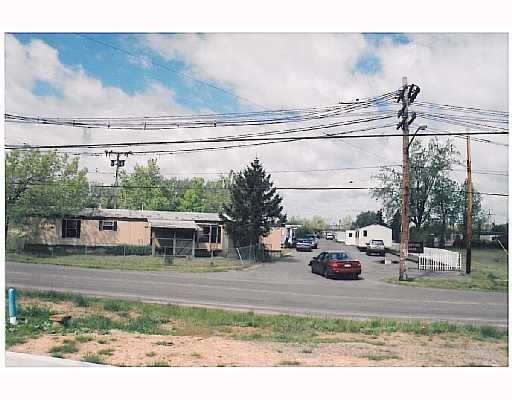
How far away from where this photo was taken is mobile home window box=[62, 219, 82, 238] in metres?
19.8

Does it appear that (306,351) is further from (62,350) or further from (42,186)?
(42,186)

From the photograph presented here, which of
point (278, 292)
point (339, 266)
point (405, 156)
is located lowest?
point (278, 292)

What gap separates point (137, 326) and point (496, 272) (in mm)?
13231

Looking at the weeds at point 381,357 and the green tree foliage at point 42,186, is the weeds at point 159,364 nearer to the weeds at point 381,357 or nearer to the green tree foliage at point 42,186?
the weeds at point 381,357

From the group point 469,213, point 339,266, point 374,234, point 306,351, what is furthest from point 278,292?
point 374,234

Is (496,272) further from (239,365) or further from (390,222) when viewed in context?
(239,365)

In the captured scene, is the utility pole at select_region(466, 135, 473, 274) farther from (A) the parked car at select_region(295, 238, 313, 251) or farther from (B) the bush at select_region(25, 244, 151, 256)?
(B) the bush at select_region(25, 244, 151, 256)

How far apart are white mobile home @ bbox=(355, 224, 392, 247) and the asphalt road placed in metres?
11.9

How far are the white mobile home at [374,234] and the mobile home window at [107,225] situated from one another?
16010 mm

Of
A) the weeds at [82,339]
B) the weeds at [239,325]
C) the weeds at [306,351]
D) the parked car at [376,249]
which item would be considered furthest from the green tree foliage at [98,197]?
the parked car at [376,249]

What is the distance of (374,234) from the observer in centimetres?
3234

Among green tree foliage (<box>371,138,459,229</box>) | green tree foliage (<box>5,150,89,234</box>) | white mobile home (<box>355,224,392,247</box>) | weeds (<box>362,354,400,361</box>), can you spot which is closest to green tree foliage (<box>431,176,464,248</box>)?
green tree foliage (<box>371,138,459,229</box>)

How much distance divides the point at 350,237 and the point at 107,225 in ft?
69.3

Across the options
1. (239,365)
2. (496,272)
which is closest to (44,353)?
(239,365)
